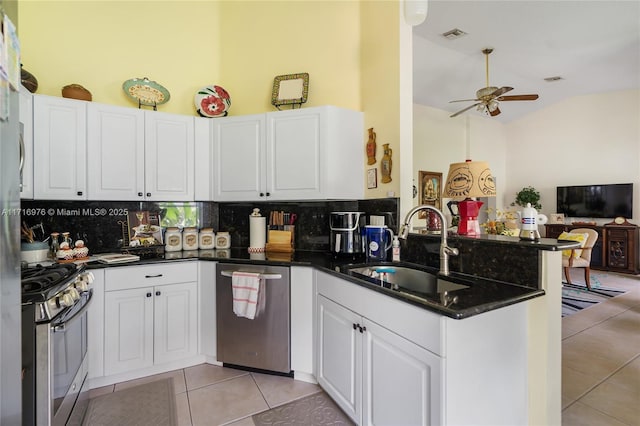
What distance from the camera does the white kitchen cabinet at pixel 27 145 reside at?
6.67ft

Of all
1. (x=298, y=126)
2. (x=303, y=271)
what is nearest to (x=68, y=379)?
(x=303, y=271)

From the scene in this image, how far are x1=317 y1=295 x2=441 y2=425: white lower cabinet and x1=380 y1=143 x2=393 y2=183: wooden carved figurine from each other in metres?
1.01

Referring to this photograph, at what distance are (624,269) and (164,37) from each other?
8.09m

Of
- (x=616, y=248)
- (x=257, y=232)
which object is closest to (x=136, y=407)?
(x=257, y=232)

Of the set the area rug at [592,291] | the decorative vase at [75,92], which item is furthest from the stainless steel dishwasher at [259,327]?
the area rug at [592,291]

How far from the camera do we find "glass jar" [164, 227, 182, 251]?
2652mm

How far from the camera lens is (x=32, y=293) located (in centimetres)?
134

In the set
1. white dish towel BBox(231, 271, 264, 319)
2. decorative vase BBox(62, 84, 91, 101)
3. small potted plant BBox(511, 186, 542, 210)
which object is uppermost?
decorative vase BBox(62, 84, 91, 101)

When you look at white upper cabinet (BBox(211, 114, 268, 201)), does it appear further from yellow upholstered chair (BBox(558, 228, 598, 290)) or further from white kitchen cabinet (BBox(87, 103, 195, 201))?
yellow upholstered chair (BBox(558, 228, 598, 290))

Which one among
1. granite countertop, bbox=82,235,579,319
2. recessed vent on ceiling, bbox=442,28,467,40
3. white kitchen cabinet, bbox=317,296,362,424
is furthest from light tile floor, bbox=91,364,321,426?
recessed vent on ceiling, bbox=442,28,467,40

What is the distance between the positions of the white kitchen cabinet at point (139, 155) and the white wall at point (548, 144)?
182 inches

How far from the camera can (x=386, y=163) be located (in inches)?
91.3

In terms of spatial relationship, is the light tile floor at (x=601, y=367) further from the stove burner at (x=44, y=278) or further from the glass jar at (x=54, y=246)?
the glass jar at (x=54, y=246)

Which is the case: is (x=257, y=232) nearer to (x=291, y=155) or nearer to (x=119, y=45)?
(x=291, y=155)
